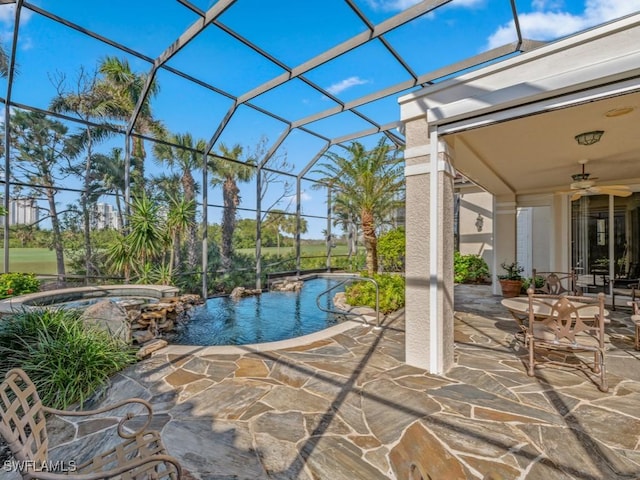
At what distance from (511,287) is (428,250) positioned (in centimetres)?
589

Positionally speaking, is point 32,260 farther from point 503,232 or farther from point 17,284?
point 503,232

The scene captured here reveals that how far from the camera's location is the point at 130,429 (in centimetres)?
251

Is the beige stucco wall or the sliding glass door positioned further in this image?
the beige stucco wall

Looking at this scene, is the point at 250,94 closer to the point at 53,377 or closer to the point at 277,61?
the point at 277,61

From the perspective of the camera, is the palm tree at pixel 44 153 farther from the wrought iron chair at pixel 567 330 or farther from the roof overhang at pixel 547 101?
the wrought iron chair at pixel 567 330

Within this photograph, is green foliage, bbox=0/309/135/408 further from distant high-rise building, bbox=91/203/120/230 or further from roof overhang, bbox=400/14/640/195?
roof overhang, bbox=400/14/640/195

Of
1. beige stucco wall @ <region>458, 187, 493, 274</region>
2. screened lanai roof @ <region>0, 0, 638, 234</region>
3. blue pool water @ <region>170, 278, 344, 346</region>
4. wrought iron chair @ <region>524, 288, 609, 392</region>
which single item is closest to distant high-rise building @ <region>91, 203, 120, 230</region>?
screened lanai roof @ <region>0, 0, 638, 234</region>

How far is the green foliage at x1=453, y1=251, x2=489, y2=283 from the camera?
10648 mm

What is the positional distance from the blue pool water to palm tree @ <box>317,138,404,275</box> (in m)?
2.37

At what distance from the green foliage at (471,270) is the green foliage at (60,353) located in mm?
9947

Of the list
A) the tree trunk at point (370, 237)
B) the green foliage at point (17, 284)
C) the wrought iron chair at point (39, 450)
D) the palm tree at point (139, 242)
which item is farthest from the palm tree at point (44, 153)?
the tree trunk at point (370, 237)

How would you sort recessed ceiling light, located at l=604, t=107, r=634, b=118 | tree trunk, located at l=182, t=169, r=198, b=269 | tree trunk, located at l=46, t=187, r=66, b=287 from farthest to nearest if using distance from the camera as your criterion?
1. tree trunk, located at l=182, t=169, r=198, b=269
2. tree trunk, located at l=46, t=187, r=66, b=287
3. recessed ceiling light, located at l=604, t=107, r=634, b=118

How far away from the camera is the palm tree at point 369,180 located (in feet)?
31.4

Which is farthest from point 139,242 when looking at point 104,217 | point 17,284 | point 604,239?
point 604,239
